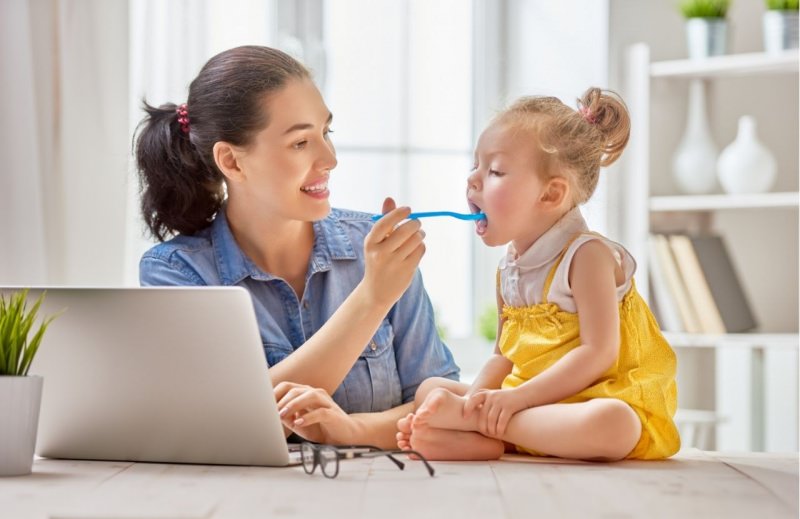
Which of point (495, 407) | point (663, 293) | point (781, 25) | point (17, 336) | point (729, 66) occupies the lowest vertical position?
point (663, 293)

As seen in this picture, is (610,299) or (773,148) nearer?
(610,299)

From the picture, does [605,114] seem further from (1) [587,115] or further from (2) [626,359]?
(2) [626,359]

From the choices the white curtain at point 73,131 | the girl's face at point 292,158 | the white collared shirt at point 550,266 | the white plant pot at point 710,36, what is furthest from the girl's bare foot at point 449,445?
the white plant pot at point 710,36

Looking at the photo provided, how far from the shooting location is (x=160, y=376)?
3.95 ft

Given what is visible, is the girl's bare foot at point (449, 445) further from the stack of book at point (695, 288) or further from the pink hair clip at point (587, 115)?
the stack of book at point (695, 288)

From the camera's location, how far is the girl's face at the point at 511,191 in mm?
1456

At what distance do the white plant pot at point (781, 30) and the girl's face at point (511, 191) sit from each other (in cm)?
188

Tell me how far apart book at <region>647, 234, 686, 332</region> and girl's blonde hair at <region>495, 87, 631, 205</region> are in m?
1.68

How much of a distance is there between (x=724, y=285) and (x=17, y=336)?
2.42 m

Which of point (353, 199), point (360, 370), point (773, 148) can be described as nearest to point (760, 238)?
point (773, 148)

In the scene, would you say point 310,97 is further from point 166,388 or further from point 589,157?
point 166,388

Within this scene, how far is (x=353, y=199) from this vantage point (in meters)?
3.37

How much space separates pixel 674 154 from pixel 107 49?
174 cm

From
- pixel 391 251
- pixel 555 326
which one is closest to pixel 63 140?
pixel 391 251
